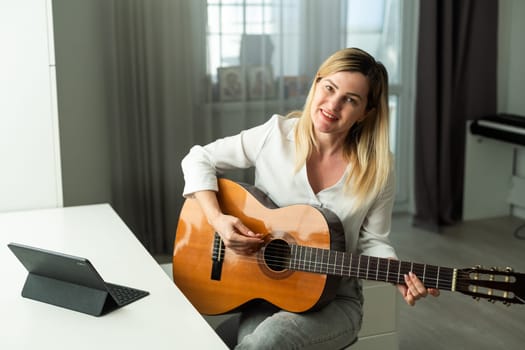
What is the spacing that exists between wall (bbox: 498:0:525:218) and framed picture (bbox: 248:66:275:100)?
60.9 inches

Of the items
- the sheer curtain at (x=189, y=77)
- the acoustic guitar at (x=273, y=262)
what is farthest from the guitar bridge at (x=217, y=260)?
the sheer curtain at (x=189, y=77)

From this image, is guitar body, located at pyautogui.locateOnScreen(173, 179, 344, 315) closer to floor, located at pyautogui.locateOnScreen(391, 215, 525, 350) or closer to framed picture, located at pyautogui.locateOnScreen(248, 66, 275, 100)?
floor, located at pyautogui.locateOnScreen(391, 215, 525, 350)

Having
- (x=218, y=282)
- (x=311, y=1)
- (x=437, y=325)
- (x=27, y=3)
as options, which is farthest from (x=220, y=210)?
(x=311, y=1)

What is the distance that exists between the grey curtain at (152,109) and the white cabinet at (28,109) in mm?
1069

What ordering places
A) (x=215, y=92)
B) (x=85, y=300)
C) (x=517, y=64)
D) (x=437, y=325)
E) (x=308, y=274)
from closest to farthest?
1. (x=85, y=300)
2. (x=308, y=274)
3. (x=437, y=325)
4. (x=215, y=92)
5. (x=517, y=64)

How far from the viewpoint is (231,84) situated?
366 cm

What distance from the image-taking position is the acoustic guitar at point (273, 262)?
179 cm

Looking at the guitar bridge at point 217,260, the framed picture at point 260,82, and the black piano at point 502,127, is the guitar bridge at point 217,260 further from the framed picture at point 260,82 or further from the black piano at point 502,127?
the black piano at point 502,127

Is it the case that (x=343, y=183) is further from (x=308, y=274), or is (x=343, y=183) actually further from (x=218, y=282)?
(x=218, y=282)

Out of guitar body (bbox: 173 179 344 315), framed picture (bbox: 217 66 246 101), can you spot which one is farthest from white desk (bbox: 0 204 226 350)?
framed picture (bbox: 217 66 246 101)

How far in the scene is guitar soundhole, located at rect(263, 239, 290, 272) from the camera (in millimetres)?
1890

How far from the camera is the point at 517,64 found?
437 cm

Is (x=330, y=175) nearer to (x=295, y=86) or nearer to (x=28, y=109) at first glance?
(x=28, y=109)

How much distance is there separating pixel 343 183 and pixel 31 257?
2.73 ft
